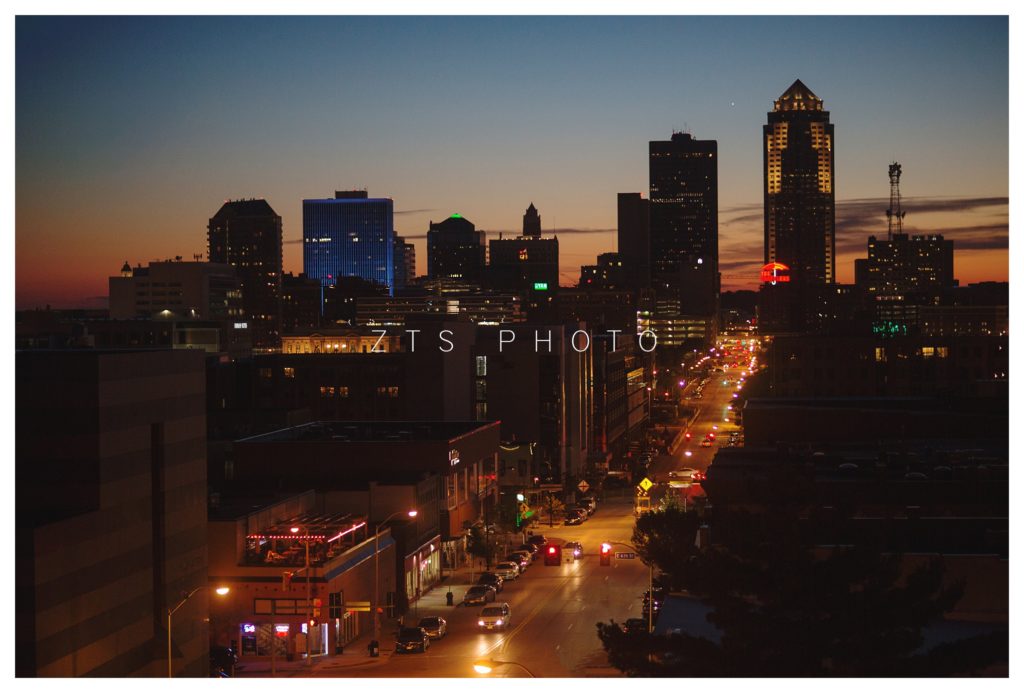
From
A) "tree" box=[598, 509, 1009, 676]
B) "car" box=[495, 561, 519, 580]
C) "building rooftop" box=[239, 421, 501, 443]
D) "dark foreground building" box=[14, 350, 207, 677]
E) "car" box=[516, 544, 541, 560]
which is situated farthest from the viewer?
"building rooftop" box=[239, 421, 501, 443]

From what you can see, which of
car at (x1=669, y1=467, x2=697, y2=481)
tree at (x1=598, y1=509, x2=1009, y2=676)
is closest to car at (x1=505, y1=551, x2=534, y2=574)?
car at (x1=669, y1=467, x2=697, y2=481)

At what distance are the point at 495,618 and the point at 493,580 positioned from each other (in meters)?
8.60

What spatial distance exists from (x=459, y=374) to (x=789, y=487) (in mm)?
70902

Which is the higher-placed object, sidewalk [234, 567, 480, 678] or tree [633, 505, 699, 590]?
tree [633, 505, 699, 590]

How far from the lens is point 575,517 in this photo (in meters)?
75.4

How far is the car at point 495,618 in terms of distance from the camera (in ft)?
153

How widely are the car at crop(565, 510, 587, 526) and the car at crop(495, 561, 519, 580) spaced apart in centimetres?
1495

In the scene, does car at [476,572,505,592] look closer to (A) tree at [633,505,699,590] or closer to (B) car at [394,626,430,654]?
(B) car at [394,626,430,654]

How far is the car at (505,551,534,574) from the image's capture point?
6047 cm

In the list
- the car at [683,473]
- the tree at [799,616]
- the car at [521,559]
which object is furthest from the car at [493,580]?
the car at [683,473]

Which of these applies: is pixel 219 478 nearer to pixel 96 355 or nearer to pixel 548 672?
pixel 548 672

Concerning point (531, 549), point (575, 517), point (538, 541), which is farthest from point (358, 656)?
point (575, 517)

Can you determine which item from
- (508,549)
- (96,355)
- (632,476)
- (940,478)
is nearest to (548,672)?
(940,478)

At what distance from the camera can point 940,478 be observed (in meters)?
39.9
